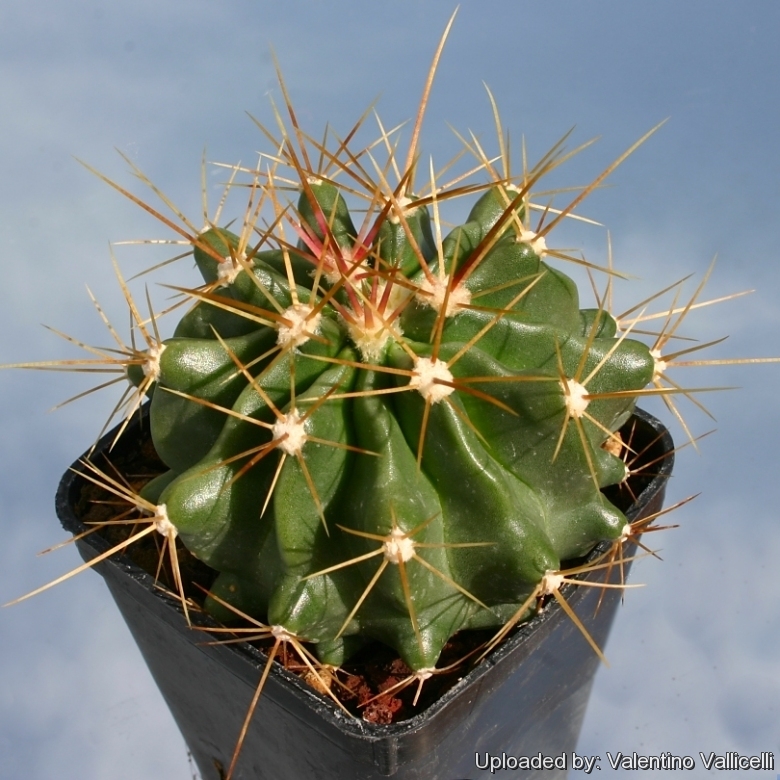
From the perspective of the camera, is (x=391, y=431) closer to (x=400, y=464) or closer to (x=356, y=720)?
(x=400, y=464)

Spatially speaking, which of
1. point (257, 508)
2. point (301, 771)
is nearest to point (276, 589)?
point (257, 508)

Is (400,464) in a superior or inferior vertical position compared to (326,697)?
superior

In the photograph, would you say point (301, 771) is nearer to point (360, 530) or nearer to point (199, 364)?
point (360, 530)

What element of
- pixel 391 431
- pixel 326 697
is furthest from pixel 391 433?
pixel 326 697
